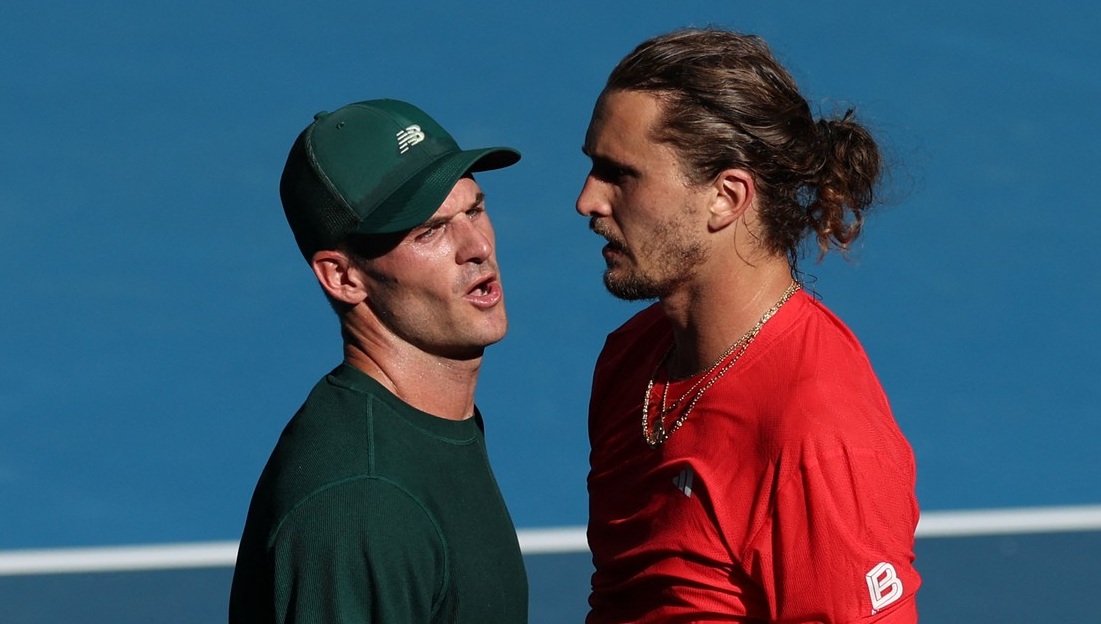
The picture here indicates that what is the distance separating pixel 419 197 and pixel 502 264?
5.96 meters

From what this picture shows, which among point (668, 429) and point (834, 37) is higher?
point (834, 37)

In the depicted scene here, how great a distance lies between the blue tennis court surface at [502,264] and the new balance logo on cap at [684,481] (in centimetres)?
268

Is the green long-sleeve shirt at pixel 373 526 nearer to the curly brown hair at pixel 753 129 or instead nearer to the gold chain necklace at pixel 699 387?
the gold chain necklace at pixel 699 387

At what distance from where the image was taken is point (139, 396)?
9172 millimetres

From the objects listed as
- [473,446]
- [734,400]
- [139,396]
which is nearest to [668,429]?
[734,400]

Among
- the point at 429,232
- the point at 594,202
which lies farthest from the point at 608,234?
Result: the point at 429,232

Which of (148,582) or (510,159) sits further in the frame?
(148,582)

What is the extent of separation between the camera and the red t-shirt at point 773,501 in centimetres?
421

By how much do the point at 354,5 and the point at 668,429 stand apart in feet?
27.2

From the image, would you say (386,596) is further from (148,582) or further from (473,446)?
(148,582)

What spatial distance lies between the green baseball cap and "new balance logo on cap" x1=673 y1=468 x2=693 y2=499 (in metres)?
1.06

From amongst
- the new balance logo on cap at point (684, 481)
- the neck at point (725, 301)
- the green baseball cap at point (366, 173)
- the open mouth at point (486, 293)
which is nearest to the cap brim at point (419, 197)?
the green baseball cap at point (366, 173)

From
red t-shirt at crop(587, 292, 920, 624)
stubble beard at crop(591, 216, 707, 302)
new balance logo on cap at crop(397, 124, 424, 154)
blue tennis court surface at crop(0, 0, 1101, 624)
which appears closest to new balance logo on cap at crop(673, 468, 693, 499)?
red t-shirt at crop(587, 292, 920, 624)

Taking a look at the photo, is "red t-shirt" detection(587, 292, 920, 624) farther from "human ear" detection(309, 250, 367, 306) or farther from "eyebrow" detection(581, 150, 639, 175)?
"human ear" detection(309, 250, 367, 306)
